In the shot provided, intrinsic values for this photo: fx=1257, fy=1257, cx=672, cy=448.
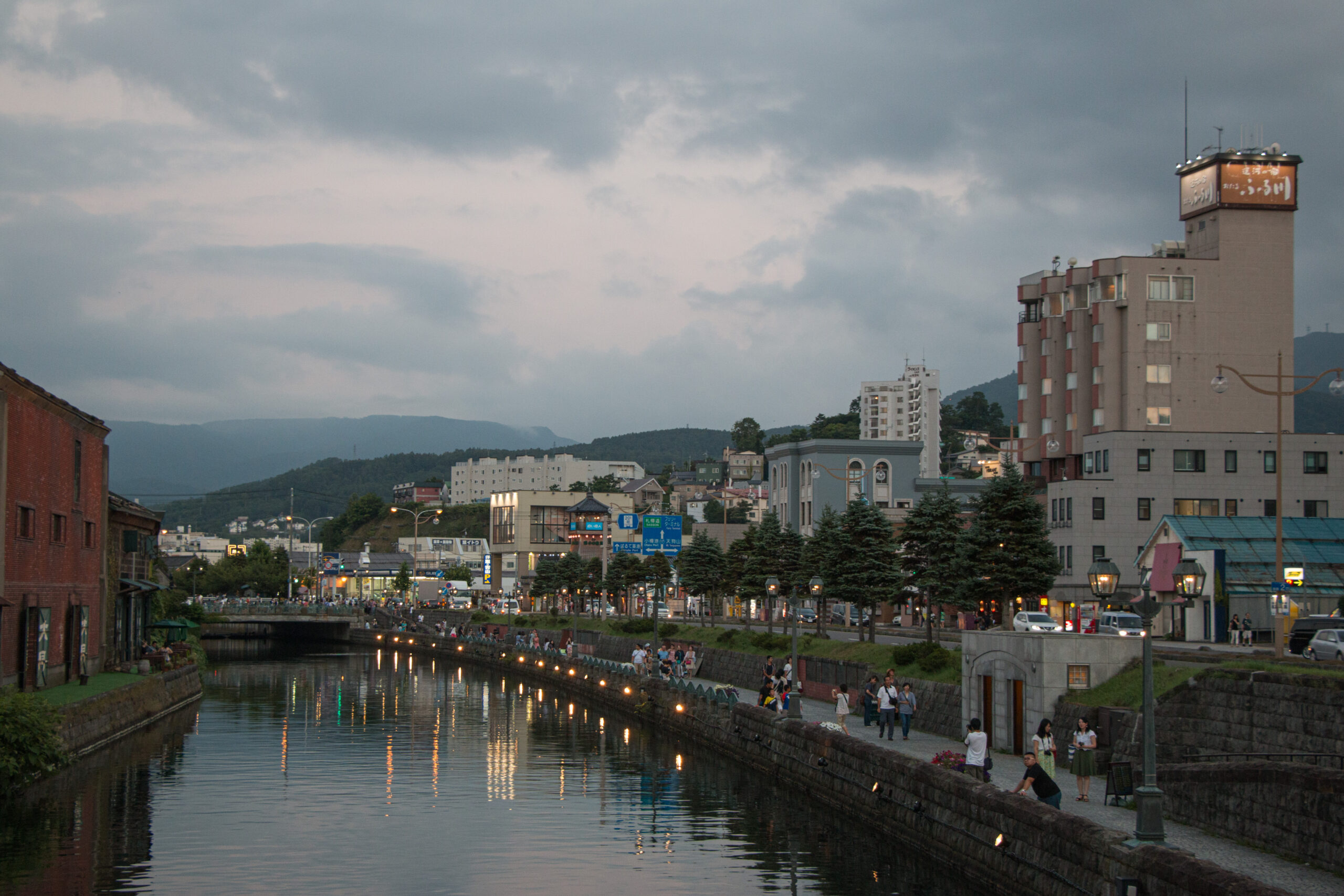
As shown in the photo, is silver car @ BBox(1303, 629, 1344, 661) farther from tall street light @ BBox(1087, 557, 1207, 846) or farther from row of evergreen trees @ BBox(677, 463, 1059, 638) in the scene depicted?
tall street light @ BBox(1087, 557, 1207, 846)

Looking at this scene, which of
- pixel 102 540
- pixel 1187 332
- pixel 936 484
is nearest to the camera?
pixel 102 540

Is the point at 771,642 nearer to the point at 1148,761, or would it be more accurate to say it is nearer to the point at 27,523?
the point at 27,523

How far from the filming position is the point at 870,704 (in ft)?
135

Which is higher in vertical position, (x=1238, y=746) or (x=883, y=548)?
(x=883, y=548)

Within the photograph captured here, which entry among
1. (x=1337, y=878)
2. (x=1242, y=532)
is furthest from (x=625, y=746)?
(x=1242, y=532)

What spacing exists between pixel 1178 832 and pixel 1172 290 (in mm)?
80030

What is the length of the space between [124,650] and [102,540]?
927cm

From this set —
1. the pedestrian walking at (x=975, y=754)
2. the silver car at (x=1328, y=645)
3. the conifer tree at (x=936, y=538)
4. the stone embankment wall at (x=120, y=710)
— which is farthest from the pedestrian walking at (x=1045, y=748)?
the conifer tree at (x=936, y=538)

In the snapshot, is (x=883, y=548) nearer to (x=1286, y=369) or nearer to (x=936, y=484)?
(x=1286, y=369)

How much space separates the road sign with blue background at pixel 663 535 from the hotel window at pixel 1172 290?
144 feet

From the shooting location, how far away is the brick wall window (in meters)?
44.2

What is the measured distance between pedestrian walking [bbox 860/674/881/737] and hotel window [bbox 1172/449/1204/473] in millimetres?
51319

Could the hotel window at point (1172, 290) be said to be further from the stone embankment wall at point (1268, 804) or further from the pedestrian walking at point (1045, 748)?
the stone embankment wall at point (1268, 804)

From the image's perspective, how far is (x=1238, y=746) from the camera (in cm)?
2662
